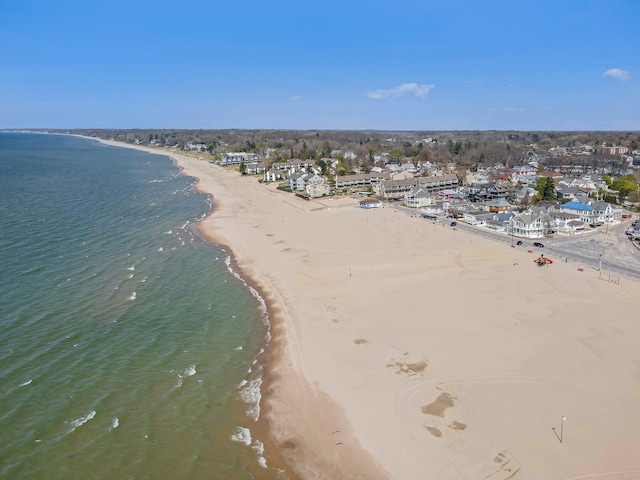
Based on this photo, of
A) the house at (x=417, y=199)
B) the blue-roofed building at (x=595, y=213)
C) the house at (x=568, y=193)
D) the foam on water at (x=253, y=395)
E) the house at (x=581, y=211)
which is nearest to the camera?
the foam on water at (x=253, y=395)

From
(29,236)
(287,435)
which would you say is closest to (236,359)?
(287,435)

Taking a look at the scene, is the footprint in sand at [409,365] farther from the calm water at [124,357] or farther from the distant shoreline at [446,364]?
the calm water at [124,357]

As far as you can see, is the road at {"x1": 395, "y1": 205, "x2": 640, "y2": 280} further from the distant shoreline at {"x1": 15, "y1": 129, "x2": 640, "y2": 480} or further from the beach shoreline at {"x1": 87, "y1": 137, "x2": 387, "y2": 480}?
the beach shoreline at {"x1": 87, "y1": 137, "x2": 387, "y2": 480}

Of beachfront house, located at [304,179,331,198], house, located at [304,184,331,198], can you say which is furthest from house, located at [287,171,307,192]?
house, located at [304,184,331,198]

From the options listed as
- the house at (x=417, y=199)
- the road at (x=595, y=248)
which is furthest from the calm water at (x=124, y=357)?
the house at (x=417, y=199)

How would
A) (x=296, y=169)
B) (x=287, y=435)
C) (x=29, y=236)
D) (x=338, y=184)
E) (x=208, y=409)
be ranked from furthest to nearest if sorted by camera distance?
(x=296, y=169)
(x=338, y=184)
(x=29, y=236)
(x=208, y=409)
(x=287, y=435)

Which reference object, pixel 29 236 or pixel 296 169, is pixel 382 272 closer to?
pixel 29 236
